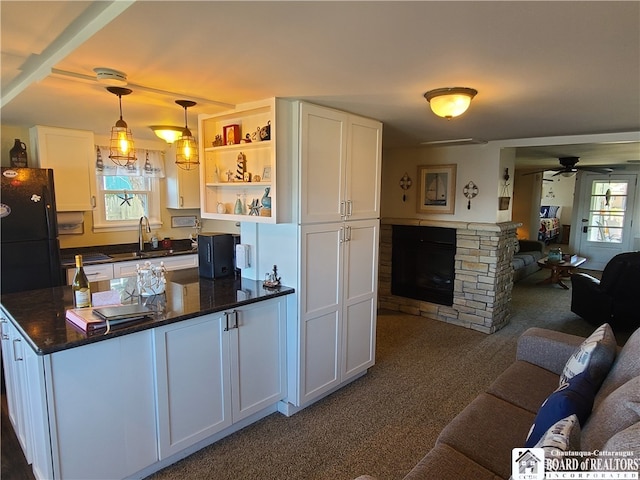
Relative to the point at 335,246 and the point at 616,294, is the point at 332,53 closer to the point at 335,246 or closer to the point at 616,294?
the point at 335,246

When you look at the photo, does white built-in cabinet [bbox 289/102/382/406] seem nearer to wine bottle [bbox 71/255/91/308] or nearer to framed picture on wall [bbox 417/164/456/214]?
wine bottle [bbox 71/255/91/308]

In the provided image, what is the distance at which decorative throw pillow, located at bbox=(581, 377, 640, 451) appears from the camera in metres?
1.25

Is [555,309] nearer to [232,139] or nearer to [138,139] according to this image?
[232,139]

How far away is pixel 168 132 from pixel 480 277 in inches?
143

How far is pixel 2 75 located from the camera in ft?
7.33

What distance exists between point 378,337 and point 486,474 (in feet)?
8.87

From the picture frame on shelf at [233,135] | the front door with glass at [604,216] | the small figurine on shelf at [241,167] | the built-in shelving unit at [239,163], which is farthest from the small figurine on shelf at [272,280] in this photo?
the front door with glass at [604,216]

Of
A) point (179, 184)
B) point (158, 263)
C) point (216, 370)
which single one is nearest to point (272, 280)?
point (216, 370)

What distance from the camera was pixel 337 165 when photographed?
9.18ft

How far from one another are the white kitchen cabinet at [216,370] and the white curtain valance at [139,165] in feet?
9.58

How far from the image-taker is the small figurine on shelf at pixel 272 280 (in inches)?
107

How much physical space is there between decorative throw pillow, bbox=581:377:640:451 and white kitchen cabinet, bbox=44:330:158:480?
77.9 inches

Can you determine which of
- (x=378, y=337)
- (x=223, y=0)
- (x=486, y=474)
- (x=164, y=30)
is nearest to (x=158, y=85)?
(x=164, y=30)

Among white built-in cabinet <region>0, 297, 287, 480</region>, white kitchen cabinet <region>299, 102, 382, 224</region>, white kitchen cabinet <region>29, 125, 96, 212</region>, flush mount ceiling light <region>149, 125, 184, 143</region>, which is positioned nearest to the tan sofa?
white built-in cabinet <region>0, 297, 287, 480</region>
